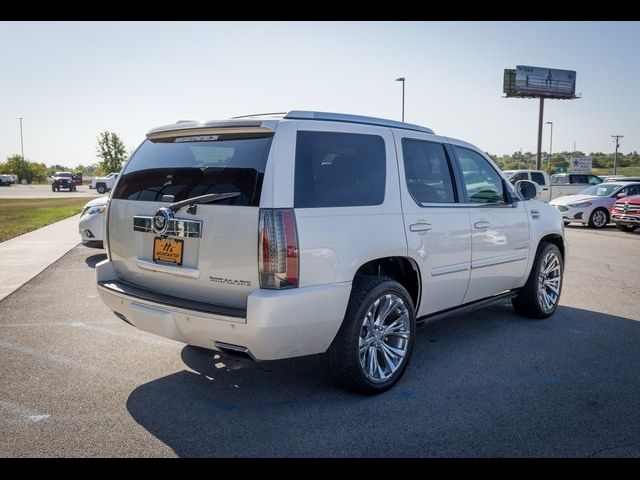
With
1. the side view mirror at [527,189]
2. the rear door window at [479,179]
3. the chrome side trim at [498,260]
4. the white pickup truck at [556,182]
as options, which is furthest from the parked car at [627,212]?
the rear door window at [479,179]

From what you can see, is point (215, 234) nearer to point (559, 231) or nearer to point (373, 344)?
point (373, 344)

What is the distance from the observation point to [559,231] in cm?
624

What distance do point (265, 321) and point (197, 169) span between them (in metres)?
1.20

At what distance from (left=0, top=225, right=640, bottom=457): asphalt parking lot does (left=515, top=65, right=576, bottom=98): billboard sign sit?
4892 centimetres

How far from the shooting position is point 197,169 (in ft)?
12.2

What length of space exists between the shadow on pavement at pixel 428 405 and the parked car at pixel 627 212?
1258 cm

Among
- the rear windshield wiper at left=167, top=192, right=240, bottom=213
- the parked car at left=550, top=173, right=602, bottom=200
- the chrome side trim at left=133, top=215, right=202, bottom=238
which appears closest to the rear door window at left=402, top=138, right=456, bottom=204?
the rear windshield wiper at left=167, top=192, right=240, bottom=213

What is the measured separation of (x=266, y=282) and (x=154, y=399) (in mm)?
1305

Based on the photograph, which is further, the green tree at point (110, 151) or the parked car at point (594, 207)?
the green tree at point (110, 151)

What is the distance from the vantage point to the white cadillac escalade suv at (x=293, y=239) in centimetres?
334

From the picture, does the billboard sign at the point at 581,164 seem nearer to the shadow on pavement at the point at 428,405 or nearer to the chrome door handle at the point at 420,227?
the shadow on pavement at the point at 428,405

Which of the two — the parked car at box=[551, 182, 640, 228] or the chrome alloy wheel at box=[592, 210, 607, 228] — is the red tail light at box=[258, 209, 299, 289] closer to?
the parked car at box=[551, 182, 640, 228]
